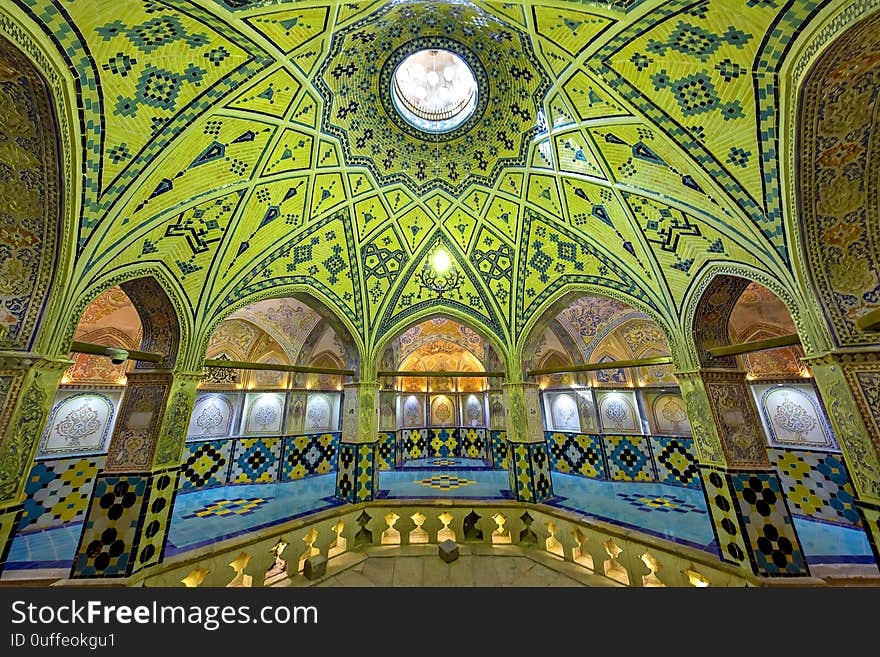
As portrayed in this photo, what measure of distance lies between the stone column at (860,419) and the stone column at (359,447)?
8164mm

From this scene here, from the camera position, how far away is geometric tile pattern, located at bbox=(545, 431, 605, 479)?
10852 mm

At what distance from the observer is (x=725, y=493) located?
17.1 ft

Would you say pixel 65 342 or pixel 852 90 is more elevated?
pixel 852 90

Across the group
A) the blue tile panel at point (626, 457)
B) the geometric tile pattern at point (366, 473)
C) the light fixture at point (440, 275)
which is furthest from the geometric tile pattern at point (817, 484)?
the geometric tile pattern at point (366, 473)

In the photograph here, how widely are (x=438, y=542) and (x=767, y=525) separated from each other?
6071 mm

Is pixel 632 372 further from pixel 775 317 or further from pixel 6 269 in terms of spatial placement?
pixel 6 269

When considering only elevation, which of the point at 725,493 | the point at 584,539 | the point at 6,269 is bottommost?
the point at 584,539

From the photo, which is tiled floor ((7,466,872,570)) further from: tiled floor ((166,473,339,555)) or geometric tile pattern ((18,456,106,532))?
geometric tile pattern ((18,456,106,532))

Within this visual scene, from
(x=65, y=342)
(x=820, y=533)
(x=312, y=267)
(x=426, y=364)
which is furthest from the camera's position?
(x=426, y=364)

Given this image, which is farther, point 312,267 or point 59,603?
point 312,267

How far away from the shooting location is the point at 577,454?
37.5ft

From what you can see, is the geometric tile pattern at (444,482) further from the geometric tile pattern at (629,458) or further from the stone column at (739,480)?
the stone column at (739,480)

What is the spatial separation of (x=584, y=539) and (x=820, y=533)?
4.42m

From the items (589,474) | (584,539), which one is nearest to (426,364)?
(589,474)
